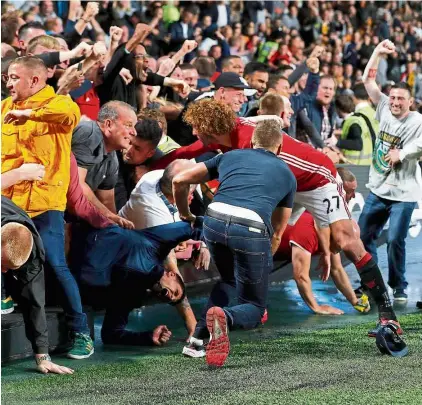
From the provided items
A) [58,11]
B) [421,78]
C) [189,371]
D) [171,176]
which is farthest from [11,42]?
[421,78]

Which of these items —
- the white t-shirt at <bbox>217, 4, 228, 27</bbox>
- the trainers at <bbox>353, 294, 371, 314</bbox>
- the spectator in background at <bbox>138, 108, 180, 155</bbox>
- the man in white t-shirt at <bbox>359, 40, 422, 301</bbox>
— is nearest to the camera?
the spectator in background at <bbox>138, 108, 180, 155</bbox>

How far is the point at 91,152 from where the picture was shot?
7695 mm

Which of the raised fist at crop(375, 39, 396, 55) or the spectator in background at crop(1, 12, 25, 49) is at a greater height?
the raised fist at crop(375, 39, 396, 55)

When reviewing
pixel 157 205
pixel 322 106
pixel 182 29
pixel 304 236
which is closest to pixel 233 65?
pixel 322 106

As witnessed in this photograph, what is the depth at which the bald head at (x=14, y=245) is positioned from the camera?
623 cm

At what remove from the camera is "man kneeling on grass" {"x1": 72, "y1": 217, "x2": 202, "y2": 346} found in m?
7.60

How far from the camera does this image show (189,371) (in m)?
6.60

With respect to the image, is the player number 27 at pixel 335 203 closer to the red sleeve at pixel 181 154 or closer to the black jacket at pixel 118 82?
the red sleeve at pixel 181 154

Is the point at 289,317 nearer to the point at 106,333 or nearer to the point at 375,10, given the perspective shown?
the point at 106,333

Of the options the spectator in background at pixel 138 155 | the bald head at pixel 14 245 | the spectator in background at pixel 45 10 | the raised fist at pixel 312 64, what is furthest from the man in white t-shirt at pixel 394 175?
the spectator in background at pixel 45 10

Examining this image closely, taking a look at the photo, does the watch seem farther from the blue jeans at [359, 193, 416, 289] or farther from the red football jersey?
the blue jeans at [359, 193, 416, 289]

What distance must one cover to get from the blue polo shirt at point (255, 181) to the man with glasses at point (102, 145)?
1051 mm

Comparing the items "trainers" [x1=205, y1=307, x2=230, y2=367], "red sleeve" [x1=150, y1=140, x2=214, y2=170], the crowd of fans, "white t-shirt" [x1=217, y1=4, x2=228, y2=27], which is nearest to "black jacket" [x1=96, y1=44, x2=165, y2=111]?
the crowd of fans

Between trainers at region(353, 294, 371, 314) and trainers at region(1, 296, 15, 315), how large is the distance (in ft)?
9.87
